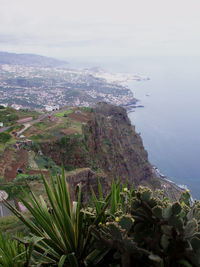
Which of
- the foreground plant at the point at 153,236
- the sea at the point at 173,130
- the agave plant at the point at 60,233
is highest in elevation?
the foreground plant at the point at 153,236

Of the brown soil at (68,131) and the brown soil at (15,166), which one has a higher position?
the brown soil at (68,131)

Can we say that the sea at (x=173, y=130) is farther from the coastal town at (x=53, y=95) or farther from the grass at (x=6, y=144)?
the grass at (x=6, y=144)

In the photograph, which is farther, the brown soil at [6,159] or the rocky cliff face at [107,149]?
the rocky cliff face at [107,149]

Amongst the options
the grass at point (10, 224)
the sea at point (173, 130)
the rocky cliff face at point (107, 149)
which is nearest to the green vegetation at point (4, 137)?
the rocky cliff face at point (107, 149)

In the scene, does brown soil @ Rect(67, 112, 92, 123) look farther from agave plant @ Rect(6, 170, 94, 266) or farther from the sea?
agave plant @ Rect(6, 170, 94, 266)

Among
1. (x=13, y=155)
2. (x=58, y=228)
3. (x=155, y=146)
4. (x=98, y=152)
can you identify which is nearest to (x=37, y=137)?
(x=13, y=155)

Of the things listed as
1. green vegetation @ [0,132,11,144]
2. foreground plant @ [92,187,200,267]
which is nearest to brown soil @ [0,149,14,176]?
green vegetation @ [0,132,11,144]

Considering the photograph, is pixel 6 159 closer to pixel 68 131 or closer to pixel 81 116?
pixel 68 131

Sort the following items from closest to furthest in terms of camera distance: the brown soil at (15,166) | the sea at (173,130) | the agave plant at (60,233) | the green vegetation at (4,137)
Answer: the agave plant at (60,233), the brown soil at (15,166), the green vegetation at (4,137), the sea at (173,130)
